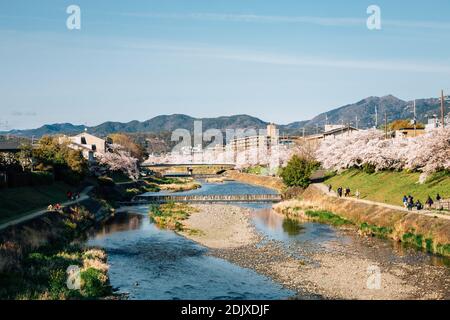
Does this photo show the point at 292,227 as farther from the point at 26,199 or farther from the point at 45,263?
the point at 26,199

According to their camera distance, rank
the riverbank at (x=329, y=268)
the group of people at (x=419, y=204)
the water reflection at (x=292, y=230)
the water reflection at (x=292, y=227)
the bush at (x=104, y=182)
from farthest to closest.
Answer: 1. the bush at (x=104, y=182)
2. the water reflection at (x=292, y=227)
3. the group of people at (x=419, y=204)
4. the water reflection at (x=292, y=230)
5. the riverbank at (x=329, y=268)

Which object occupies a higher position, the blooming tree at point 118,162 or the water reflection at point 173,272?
the blooming tree at point 118,162

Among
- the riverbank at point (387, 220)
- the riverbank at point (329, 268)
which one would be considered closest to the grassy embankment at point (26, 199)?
the riverbank at point (329, 268)

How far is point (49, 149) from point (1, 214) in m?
33.0

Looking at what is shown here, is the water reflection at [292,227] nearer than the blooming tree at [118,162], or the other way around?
the water reflection at [292,227]

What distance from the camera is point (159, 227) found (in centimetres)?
5250

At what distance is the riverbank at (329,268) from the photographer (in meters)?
Answer: 26.0

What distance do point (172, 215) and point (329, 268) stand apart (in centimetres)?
3184

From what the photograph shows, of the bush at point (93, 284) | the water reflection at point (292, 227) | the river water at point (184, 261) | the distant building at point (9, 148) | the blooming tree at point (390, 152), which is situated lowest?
the water reflection at point (292, 227)

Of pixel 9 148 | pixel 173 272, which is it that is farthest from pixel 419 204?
pixel 9 148

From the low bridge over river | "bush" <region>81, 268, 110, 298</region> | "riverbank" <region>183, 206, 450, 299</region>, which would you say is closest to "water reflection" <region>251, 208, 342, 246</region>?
"riverbank" <region>183, 206, 450, 299</region>

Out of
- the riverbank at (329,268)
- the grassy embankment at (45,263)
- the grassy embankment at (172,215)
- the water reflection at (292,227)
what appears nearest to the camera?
the grassy embankment at (45,263)

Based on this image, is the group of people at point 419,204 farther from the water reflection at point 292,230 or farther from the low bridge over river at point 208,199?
the low bridge over river at point 208,199

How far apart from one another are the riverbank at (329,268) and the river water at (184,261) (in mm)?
1123
